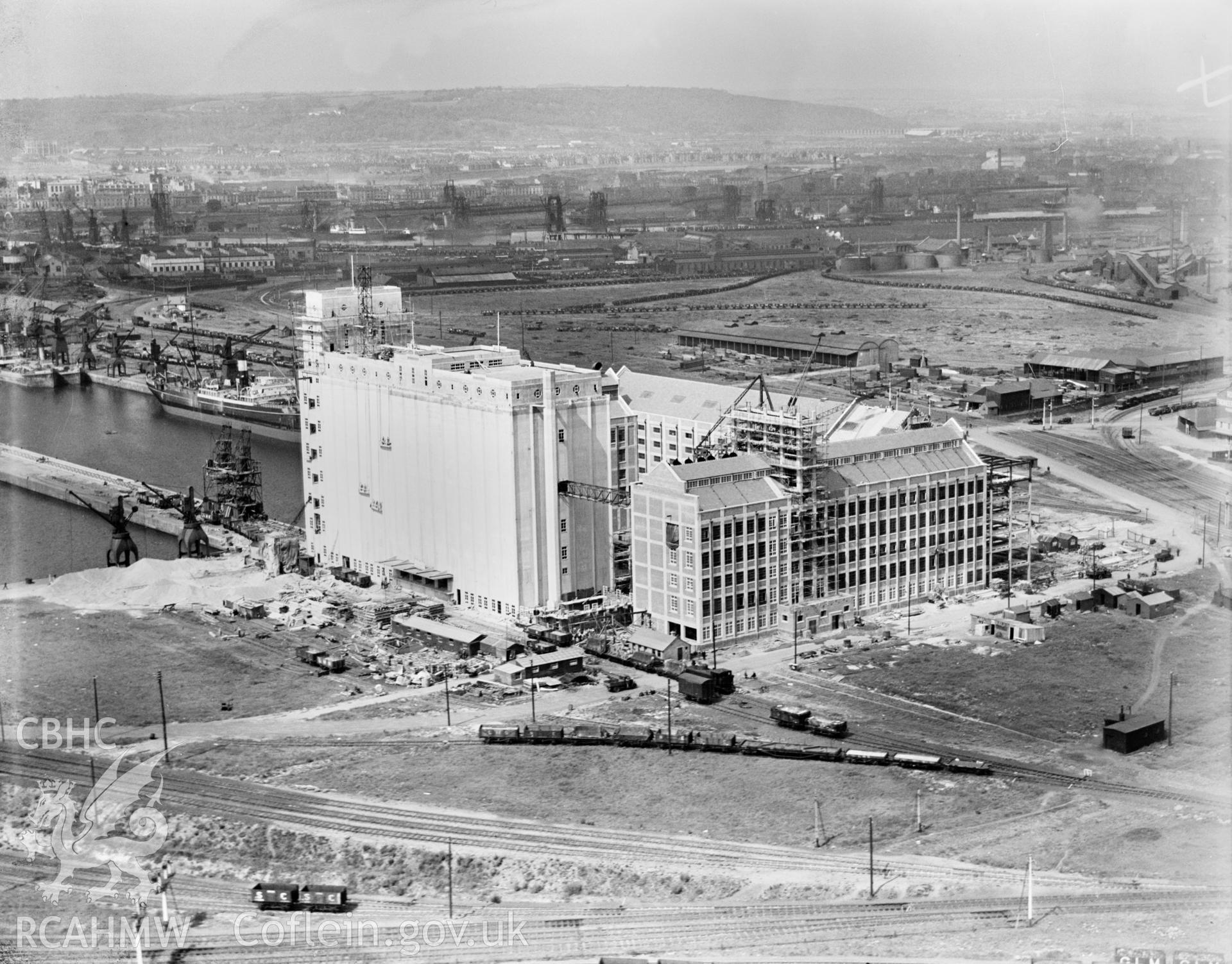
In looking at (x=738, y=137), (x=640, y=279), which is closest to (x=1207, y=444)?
(x=640, y=279)

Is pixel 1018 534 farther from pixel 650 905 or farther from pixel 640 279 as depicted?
pixel 640 279

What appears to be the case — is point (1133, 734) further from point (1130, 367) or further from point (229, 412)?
point (229, 412)

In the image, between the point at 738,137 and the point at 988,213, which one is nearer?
the point at 988,213

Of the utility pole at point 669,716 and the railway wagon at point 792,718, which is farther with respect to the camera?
the railway wagon at point 792,718

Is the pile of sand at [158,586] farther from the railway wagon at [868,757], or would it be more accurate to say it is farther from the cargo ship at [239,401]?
the cargo ship at [239,401]

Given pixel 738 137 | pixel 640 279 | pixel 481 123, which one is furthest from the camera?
pixel 738 137

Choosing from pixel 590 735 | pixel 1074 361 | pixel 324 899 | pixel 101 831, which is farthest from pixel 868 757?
pixel 1074 361

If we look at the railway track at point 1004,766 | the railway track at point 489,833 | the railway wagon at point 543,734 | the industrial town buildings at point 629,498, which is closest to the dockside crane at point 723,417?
the industrial town buildings at point 629,498
